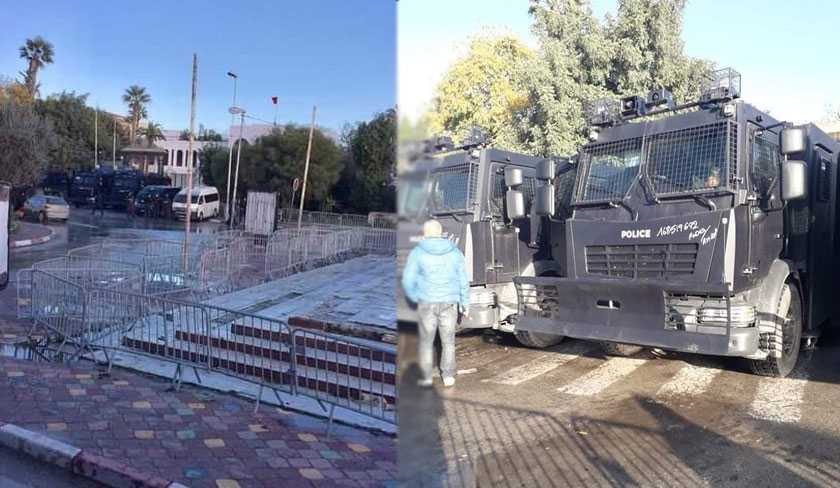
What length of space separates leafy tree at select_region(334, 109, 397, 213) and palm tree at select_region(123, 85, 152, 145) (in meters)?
3.11

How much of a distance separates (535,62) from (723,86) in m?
9.33

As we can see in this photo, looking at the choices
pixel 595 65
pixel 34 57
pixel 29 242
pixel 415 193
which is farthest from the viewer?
pixel 595 65

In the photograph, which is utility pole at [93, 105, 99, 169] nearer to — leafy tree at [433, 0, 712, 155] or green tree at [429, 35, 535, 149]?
leafy tree at [433, 0, 712, 155]

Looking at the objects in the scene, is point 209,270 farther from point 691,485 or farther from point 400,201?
point 400,201

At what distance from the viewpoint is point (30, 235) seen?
10914 mm

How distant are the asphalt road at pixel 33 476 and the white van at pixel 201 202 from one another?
10.1 feet

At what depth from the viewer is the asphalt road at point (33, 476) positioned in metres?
4.34

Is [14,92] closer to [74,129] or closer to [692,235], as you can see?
[74,129]

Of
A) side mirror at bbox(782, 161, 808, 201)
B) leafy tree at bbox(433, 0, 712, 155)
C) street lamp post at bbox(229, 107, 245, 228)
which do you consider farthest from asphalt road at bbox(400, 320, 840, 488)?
leafy tree at bbox(433, 0, 712, 155)

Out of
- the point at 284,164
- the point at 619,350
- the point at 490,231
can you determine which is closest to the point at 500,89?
the point at 490,231

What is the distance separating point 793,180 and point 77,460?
5872 millimetres

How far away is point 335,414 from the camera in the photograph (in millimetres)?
5750

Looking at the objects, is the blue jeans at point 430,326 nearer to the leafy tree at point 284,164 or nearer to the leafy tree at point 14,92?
the leafy tree at point 284,164

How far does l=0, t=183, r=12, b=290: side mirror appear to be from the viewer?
35.5 ft
